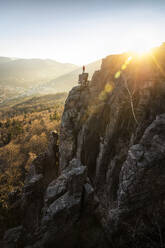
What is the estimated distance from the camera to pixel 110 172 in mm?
16141

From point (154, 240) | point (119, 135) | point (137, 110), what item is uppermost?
point (137, 110)

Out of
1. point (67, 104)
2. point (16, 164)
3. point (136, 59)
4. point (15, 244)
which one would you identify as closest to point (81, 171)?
point (15, 244)

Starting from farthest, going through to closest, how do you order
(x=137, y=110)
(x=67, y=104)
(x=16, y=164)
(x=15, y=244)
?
1. (x=16, y=164)
2. (x=67, y=104)
3. (x=137, y=110)
4. (x=15, y=244)

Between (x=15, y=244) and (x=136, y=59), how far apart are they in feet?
87.2

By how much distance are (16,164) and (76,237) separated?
6169 centimetres

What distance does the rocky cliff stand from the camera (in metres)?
10.8

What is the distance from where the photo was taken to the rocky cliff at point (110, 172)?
10.8m

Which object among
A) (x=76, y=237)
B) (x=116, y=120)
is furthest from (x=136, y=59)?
(x=76, y=237)

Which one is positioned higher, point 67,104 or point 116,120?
point 67,104

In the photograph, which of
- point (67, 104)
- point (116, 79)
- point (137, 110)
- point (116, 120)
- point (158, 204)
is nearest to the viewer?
point (158, 204)

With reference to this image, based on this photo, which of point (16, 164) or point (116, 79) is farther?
point (16, 164)

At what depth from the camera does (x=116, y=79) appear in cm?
1841

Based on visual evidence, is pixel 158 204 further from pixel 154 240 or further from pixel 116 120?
pixel 116 120

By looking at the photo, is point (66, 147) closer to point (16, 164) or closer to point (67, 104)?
point (67, 104)
